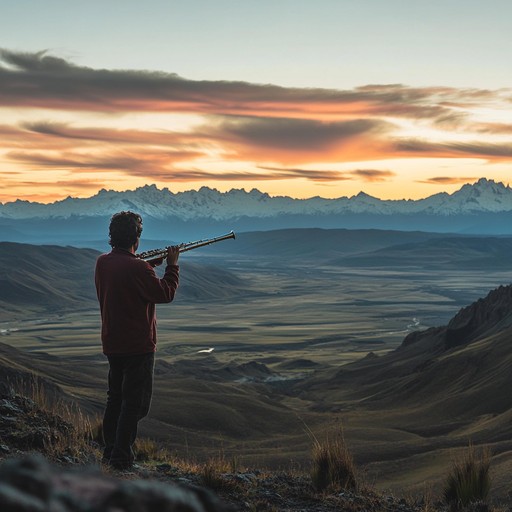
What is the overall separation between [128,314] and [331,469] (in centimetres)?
299

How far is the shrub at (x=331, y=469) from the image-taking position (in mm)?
8031

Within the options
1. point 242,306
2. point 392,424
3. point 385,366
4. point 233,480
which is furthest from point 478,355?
point 242,306

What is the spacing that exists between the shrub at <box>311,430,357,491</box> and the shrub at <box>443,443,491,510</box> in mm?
1105

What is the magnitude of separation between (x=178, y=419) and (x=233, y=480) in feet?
107

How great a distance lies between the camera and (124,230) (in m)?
6.99

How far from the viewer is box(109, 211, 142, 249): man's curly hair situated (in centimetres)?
700

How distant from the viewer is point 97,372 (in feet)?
196

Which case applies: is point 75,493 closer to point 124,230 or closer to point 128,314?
point 128,314

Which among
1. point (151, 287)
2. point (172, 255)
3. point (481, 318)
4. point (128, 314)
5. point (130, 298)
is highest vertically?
point (172, 255)

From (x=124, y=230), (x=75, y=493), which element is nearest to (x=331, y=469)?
(x=124, y=230)

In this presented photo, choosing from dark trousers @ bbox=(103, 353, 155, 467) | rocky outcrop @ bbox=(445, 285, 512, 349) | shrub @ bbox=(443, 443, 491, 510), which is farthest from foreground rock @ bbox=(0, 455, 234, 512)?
rocky outcrop @ bbox=(445, 285, 512, 349)

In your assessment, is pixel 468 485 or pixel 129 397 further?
pixel 468 485

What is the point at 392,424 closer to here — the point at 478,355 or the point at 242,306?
the point at 478,355

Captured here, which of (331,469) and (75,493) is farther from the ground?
(75,493)
